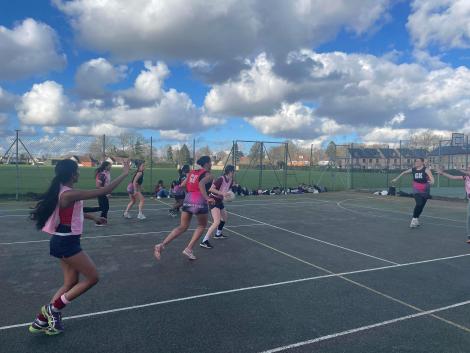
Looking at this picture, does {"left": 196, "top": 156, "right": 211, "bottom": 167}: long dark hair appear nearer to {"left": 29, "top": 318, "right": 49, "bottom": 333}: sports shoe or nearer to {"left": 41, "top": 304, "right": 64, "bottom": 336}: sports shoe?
{"left": 41, "top": 304, "right": 64, "bottom": 336}: sports shoe

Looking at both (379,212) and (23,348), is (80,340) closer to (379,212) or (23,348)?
(23,348)

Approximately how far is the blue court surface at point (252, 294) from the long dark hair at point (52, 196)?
1.32 m

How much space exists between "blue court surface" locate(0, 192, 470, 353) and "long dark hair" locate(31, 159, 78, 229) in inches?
51.9

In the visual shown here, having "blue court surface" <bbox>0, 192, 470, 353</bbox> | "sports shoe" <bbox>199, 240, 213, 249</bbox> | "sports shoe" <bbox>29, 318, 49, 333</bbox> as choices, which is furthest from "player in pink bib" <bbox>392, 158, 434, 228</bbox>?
"sports shoe" <bbox>29, 318, 49, 333</bbox>

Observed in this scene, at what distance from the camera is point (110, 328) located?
4172 mm

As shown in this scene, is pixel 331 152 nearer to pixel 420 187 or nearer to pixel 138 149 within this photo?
pixel 138 149

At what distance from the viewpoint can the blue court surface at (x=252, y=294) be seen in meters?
3.96

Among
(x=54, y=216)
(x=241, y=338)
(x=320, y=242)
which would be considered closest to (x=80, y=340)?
(x=54, y=216)

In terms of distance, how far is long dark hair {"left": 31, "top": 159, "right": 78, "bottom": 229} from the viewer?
3.91 m

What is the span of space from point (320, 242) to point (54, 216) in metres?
6.86

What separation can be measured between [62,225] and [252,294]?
2.84 meters

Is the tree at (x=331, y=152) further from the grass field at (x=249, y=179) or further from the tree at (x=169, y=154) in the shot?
the tree at (x=169, y=154)

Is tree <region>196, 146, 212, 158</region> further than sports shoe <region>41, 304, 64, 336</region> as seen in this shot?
Yes

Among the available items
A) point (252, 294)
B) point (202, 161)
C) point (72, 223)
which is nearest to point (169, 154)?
point (202, 161)
